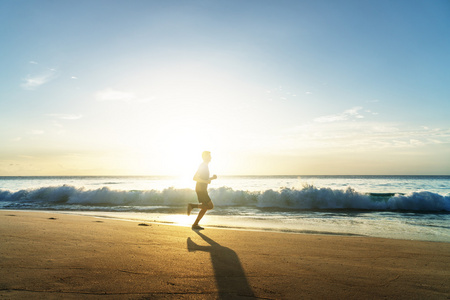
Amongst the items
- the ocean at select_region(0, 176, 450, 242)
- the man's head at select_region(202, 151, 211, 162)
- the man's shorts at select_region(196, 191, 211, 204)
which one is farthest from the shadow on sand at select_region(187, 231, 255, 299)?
the ocean at select_region(0, 176, 450, 242)

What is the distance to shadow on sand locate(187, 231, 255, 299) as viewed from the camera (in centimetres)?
296

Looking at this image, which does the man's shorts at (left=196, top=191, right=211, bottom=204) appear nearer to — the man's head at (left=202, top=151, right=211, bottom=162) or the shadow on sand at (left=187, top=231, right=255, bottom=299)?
the man's head at (left=202, top=151, right=211, bottom=162)

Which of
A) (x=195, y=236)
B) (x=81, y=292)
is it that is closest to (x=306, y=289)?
(x=81, y=292)

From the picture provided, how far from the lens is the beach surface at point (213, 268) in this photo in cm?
298

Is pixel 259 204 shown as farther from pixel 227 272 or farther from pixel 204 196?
pixel 227 272

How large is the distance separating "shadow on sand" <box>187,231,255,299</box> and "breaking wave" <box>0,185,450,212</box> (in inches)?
457

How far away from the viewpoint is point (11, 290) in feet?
9.34

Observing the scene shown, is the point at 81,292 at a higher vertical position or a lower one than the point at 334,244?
higher

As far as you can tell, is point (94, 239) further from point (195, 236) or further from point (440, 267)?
point (440, 267)

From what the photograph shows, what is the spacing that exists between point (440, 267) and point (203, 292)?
148 inches

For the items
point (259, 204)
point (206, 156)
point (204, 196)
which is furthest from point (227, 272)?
point (259, 204)

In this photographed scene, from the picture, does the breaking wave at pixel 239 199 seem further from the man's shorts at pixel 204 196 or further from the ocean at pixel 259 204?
the man's shorts at pixel 204 196

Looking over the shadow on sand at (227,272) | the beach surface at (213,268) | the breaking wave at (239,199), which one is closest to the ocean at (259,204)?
the breaking wave at (239,199)

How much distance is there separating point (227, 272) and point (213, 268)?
0.26 m
